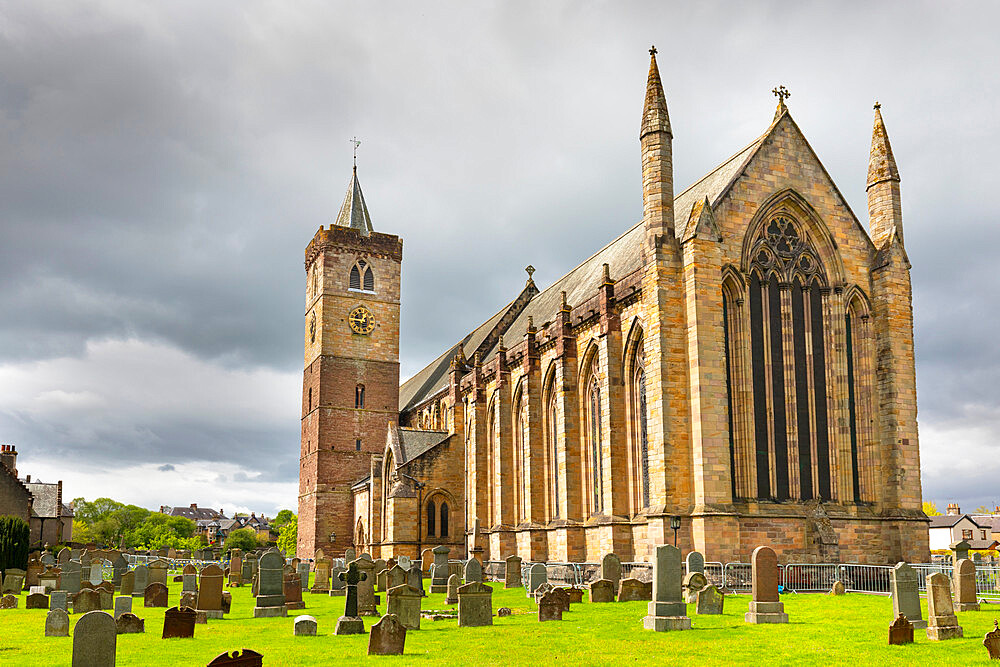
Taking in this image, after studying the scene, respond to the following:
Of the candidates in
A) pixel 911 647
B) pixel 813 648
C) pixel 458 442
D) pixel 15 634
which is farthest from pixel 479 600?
pixel 458 442

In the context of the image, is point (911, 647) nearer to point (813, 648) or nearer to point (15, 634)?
point (813, 648)

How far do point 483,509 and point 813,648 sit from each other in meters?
31.8

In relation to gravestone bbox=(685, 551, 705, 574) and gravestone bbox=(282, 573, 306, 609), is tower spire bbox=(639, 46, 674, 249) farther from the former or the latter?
gravestone bbox=(282, 573, 306, 609)

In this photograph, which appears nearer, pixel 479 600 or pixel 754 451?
pixel 479 600

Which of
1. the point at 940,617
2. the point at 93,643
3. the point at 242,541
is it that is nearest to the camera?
the point at 93,643

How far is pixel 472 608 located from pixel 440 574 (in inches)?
530

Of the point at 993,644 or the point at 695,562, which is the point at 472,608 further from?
the point at 993,644

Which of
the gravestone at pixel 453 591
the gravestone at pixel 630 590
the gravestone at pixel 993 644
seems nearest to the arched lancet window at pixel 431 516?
the gravestone at pixel 453 591

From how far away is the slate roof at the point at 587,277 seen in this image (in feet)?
109

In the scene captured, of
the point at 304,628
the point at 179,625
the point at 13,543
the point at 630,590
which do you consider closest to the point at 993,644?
the point at 630,590

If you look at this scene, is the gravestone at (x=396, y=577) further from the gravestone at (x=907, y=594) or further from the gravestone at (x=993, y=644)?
the gravestone at (x=993, y=644)

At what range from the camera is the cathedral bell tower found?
5725cm

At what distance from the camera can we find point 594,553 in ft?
111

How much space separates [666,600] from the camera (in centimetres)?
1773
